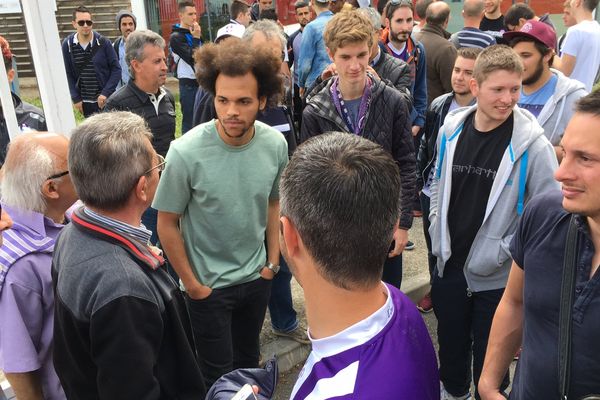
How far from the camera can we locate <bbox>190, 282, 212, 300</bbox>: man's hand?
2.63m

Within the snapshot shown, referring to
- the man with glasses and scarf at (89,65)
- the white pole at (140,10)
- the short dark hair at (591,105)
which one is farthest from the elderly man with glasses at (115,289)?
the white pole at (140,10)

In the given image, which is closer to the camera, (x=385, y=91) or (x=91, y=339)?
(x=91, y=339)

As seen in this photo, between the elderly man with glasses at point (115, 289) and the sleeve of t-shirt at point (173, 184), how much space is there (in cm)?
50

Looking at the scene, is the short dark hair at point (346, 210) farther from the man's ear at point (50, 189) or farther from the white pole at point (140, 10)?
the white pole at point (140, 10)

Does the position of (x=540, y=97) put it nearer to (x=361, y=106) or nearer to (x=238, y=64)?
(x=361, y=106)

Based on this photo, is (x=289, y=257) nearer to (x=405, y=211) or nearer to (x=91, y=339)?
(x=91, y=339)

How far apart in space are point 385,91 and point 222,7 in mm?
12624

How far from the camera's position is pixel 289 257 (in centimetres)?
147

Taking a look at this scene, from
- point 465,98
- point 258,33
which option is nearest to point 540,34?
point 465,98

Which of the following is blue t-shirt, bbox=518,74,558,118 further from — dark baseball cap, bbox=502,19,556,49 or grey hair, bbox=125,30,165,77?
grey hair, bbox=125,30,165,77

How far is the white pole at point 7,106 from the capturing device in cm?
319

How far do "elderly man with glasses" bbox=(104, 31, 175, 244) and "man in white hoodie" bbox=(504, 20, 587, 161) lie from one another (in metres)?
2.69

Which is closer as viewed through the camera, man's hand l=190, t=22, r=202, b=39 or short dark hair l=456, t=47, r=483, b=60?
short dark hair l=456, t=47, r=483, b=60

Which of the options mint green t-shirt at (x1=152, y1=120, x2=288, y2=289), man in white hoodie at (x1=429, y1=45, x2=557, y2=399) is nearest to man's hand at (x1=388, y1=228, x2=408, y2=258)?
man in white hoodie at (x1=429, y1=45, x2=557, y2=399)
